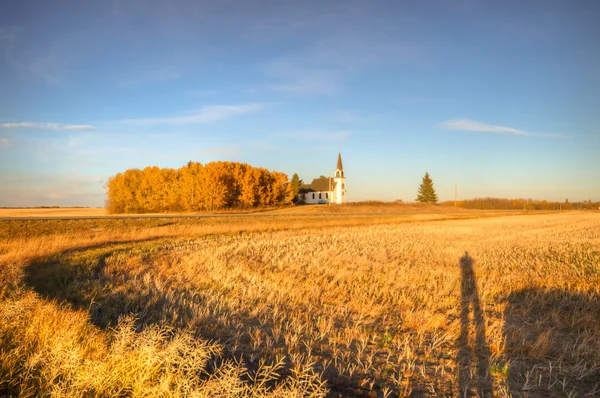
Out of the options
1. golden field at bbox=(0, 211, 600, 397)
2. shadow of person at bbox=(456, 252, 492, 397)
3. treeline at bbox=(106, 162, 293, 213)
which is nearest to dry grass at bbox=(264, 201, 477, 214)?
treeline at bbox=(106, 162, 293, 213)

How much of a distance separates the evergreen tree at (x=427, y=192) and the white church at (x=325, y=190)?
26.9m

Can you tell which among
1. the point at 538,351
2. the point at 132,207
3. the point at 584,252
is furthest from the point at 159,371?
the point at 132,207

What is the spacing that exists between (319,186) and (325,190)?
3261 millimetres

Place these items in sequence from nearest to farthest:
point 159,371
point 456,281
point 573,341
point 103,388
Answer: point 103,388
point 159,371
point 573,341
point 456,281

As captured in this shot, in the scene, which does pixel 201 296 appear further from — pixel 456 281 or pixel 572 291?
pixel 572 291

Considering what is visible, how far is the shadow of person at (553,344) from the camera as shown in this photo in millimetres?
4988

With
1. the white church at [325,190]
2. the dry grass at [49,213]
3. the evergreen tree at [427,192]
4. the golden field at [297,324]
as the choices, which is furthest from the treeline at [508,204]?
the golden field at [297,324]

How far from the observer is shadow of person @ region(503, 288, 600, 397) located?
499cm

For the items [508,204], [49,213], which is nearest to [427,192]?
[508,204]

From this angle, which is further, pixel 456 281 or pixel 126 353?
pixel 456 281

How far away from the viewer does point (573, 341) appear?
6555mm

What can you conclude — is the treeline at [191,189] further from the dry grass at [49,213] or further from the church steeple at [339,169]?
the church steeple at [339,169]

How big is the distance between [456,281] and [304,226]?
22075 mm

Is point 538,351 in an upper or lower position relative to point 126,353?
lower
